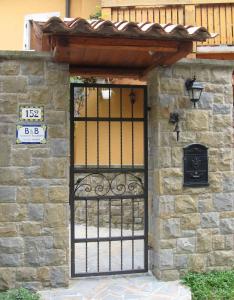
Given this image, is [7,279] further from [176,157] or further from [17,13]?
[17,13]

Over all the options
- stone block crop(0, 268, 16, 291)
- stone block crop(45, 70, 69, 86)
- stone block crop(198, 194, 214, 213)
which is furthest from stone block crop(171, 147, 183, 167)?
stone block crop(0, 268, 16, 291)

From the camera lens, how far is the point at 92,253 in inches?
259

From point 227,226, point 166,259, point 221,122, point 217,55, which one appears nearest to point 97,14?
point 217,55

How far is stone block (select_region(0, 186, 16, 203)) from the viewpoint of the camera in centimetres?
Answer: 496

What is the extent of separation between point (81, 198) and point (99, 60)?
191cm

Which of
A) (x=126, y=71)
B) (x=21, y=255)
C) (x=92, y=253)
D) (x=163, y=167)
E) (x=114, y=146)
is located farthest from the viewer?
(x=114, y=146)

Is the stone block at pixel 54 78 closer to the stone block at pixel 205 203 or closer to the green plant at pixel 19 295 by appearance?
the stone block at pixel 205 203

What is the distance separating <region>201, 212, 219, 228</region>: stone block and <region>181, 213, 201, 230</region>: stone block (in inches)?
3.0

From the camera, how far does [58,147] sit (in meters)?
5.05

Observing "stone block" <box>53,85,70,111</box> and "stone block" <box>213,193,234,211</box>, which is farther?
"stone block" <box>213,193,234,211</box>

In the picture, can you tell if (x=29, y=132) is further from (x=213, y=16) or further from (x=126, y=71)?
(x=213, y=16)

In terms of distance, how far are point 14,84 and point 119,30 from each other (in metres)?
1.69

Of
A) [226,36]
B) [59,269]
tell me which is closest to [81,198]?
[59,269]

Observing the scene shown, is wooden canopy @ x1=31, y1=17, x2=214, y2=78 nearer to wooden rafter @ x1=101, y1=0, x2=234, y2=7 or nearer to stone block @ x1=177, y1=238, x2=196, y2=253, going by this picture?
stone block @ x1=177, y1=238, x2=196, y2=253
